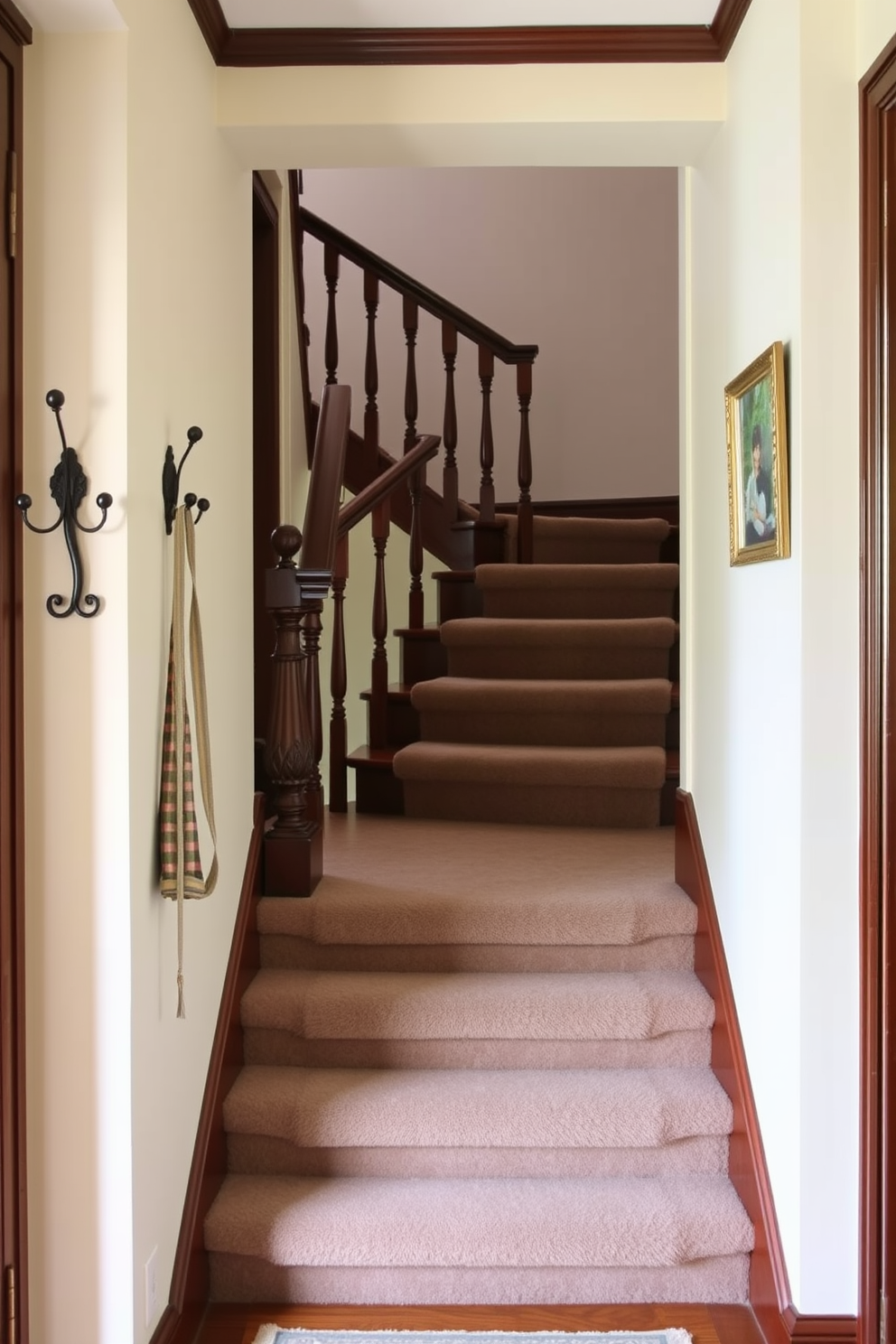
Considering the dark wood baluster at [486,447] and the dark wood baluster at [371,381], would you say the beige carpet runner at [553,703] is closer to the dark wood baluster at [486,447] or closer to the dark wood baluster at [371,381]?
the dark wood baluster at [486,447]

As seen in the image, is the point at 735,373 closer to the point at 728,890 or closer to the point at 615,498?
the point at 728,890

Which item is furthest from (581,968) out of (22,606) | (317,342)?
(317,342)

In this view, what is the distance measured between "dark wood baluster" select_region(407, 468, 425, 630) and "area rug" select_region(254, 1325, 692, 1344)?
8.64 feet

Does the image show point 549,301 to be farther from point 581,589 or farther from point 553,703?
point 553,703

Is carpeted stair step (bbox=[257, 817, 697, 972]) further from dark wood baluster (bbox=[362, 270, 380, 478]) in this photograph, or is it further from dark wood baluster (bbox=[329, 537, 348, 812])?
dark wood baluster (bbox=[362, 270, 380, 478])

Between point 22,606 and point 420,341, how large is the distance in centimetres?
429

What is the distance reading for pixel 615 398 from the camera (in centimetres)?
559

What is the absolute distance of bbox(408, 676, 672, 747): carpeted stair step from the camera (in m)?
3.72

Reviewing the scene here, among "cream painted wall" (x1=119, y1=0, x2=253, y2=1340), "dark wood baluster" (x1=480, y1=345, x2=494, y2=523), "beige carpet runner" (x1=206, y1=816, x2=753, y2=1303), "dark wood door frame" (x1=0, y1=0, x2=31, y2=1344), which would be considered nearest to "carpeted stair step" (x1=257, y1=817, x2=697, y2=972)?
"beige carpet runner" (x1=206, y1=816, x2=753, y2=1303)

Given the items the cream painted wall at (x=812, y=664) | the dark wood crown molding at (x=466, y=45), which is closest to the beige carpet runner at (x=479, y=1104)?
the cream painted wall at (x=812, y=664)

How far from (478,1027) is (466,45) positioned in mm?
2137

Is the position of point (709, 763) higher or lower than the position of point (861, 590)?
lower

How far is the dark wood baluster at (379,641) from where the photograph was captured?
155 inches

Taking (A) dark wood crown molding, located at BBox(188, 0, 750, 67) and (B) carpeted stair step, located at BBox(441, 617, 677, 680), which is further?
(B) carpeted stair step, located at BBox(441, 617, 677, 680)
